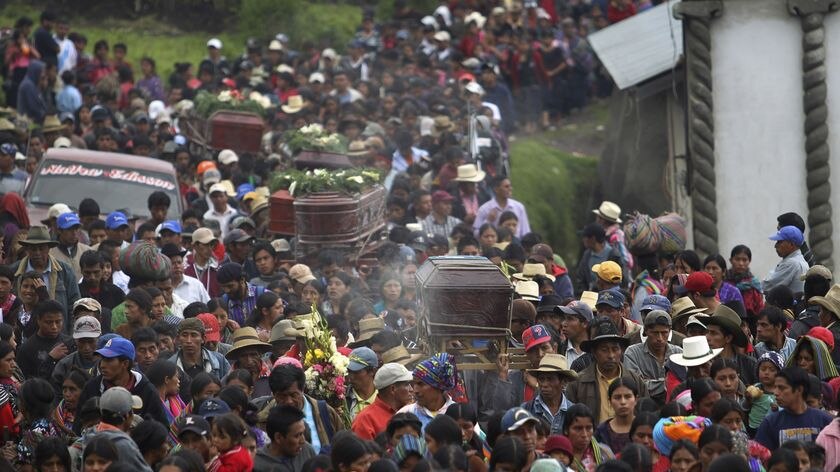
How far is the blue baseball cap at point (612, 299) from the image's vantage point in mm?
14375

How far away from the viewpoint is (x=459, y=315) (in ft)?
41.5

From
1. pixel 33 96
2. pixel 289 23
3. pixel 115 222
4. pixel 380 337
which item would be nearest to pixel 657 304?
pixel 380 337

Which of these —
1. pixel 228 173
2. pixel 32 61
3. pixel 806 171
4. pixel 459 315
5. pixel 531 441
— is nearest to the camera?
pixel 531 441

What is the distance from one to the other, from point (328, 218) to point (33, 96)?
10723mm

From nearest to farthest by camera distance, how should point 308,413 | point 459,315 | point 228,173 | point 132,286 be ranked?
point 308,413 → point 459,315 → point 132,286 → point 228,173

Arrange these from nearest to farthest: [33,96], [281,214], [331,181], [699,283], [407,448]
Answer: [407,448], [699,283], [331,181], [281,214], [33,96]

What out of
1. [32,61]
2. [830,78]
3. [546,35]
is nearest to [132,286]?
[830,78]

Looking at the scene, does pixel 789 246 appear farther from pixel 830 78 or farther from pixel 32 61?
pixel 32 61

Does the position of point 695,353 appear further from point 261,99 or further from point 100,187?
point 261,99

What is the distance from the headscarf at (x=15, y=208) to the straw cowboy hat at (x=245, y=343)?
5.39 meters

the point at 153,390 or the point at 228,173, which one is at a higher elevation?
the point at 153,390

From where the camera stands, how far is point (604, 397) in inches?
506

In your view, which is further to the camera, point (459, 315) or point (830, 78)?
point (830, 78)

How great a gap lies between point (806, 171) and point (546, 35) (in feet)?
35.4
